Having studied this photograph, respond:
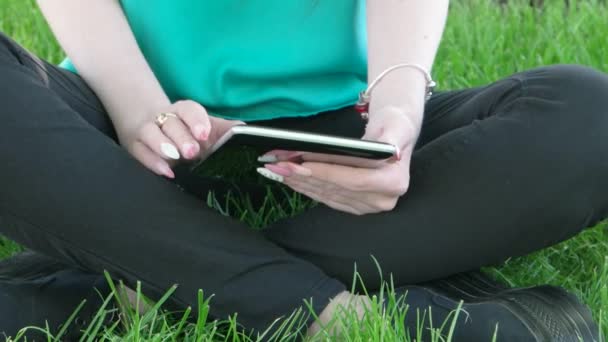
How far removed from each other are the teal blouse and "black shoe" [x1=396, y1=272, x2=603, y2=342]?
43 centimetres

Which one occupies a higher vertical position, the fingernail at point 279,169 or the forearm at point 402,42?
the forearm at point 402,42

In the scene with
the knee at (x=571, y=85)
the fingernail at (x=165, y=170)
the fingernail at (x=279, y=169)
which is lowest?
the fingernail at (x=165, y=170)

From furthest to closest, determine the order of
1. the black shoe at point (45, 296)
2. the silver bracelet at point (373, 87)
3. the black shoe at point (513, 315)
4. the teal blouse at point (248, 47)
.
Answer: the teal blouse at point (248, 47), the silver bracelet at point (373, 87), the black shoe at point (45, 296), the black shoe at point (513, 315)

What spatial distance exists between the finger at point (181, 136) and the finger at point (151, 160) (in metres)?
0.04

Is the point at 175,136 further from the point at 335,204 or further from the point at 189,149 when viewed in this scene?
the point at 335,204

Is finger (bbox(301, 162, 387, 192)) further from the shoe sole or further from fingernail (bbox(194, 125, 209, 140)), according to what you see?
the shoe sole

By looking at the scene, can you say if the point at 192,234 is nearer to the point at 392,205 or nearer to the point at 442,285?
the point at 392,205

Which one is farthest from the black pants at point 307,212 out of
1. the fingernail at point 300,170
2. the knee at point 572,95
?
the fingernail at point 300,170

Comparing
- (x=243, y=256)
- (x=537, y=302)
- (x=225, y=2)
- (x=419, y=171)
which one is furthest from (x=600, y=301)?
(x=225, y=2)

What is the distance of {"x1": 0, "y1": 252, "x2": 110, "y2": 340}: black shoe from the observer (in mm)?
1453

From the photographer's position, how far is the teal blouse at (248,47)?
1711mm

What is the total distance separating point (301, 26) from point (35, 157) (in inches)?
21.1

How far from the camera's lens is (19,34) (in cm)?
262

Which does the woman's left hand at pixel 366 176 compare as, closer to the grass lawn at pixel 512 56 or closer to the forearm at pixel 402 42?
the forearm at pixel 402 42
